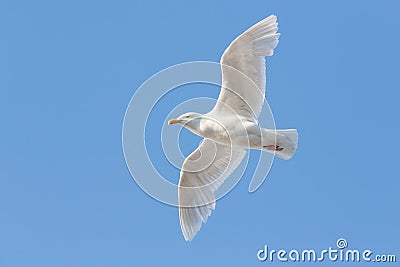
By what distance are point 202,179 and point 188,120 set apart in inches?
74.7

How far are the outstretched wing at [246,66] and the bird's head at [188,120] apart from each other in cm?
46

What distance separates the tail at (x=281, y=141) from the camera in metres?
13.9

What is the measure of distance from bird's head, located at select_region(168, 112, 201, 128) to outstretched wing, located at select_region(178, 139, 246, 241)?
103 cm

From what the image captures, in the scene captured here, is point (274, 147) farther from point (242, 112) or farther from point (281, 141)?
point (242, 112)

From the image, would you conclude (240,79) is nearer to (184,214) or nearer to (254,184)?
(254,184)

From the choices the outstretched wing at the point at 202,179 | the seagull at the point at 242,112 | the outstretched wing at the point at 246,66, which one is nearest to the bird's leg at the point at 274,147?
the seagull at the point at 242,112

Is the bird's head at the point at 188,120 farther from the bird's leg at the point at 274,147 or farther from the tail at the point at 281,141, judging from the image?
the bird's leg at the point at 274,147

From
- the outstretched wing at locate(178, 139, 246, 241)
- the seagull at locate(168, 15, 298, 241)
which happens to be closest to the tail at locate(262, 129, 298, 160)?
the seagull at locate(168, 15, 298, 241)

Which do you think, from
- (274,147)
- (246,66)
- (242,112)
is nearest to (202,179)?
(242,112)

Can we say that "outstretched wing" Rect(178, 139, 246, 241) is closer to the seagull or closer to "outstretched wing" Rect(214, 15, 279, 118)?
the seagull

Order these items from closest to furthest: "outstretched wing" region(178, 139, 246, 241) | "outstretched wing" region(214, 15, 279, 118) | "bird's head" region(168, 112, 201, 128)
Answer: "outstretched wing" region(214, 15, 279, 118) → "bird's head" region(168, 112, 201, 128) → "outstretched wing" region(178, 139, 246, 241)

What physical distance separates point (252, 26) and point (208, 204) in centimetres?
421

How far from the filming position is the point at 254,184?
1389 cm

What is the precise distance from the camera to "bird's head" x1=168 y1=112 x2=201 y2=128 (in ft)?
47.0
